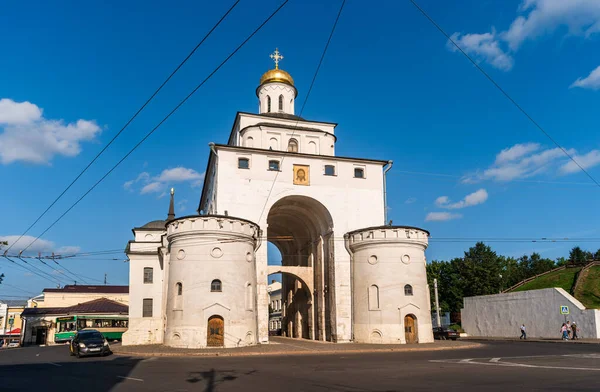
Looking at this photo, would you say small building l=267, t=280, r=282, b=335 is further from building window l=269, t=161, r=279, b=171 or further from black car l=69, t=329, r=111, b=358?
black car l=69, t=329, r=111, b=358

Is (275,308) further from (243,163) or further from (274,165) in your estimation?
(243,163)

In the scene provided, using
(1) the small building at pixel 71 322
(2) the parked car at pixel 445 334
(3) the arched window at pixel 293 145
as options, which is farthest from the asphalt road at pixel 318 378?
(1) the small building at pixel 71 322

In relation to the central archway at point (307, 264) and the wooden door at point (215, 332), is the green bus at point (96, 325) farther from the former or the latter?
the wooden door at point (215, 332)

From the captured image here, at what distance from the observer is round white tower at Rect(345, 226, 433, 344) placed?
1181 inches

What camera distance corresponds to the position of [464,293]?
186 feet

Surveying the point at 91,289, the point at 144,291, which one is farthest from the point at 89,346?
the point at 91,289

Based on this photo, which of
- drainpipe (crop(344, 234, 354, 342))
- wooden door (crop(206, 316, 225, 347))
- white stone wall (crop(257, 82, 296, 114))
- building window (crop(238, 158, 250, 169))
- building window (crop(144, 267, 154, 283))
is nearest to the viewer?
wooden door (crop(206, 316, 225, 347))

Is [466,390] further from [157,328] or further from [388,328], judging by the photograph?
[157,328]

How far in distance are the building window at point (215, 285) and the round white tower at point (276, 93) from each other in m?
19.1

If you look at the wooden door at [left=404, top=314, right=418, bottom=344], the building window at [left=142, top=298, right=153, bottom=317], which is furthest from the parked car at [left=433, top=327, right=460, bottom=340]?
the building window at [left=142, top=298, right=153, bottom=317]

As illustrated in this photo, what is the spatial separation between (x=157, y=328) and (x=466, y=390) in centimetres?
2867

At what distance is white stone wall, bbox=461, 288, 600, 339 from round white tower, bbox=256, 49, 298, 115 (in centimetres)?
2441

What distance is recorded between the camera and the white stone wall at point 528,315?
33.4 m

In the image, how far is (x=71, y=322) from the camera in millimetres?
42906
